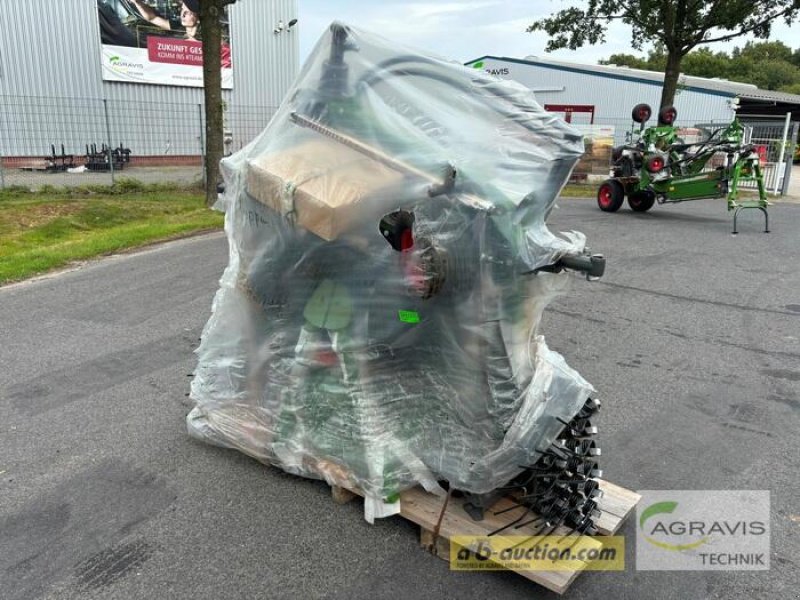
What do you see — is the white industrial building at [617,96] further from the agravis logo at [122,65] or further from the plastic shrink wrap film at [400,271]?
the plastic shrink wrap film at [400,271]

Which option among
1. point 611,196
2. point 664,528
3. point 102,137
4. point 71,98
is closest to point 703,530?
point 664,528

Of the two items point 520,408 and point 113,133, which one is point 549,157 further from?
point 113,133

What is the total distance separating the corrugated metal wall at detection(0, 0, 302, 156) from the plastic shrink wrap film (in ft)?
46.6

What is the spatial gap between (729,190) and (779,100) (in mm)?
29273

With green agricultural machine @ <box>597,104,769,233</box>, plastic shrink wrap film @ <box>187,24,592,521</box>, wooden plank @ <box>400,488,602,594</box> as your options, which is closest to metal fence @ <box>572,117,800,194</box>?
green agricultural machine @ <box>597,104,769,233</box>

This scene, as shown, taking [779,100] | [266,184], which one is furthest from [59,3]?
[779,100]

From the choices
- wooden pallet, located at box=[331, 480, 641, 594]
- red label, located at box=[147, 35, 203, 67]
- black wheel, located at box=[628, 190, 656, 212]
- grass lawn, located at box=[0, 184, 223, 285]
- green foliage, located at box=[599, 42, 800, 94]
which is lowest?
grass lawn, located at box=[0, 184, 223, 285]

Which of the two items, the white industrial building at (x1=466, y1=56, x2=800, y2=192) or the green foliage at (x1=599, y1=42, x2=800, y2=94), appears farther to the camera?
the green foliage at (x1=599, y1=42, x2=800, y2=94)

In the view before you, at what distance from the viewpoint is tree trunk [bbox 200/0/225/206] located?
10750mm

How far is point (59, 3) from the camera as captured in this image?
61.0 ft

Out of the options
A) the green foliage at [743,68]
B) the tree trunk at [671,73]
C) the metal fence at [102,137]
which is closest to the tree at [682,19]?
the tree trunk at [671,73]

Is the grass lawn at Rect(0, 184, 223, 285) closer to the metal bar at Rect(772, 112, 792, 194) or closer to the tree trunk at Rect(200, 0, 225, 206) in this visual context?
the tree trunk at Rect(200, 0, 225, 206)

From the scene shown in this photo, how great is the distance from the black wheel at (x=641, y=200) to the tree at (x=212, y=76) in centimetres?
794

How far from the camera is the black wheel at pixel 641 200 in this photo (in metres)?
11.8
